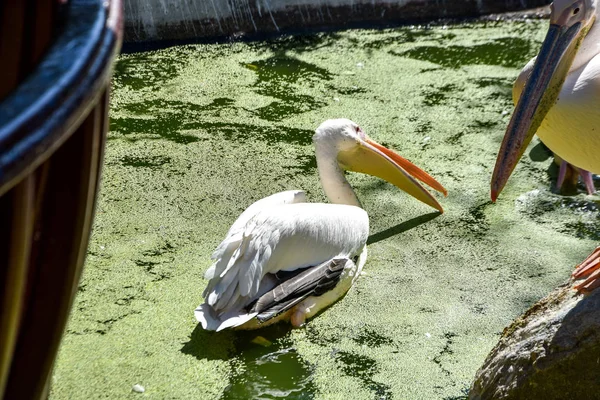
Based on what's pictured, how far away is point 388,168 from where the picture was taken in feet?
10.9

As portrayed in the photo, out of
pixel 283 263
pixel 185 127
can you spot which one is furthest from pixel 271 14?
pixel 283 263

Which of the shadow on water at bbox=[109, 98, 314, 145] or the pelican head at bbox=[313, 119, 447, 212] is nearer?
the pelican head at bbox=[313, 119, 447, 212]

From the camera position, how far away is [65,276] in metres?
0.67

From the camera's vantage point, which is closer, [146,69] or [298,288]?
[298,288]

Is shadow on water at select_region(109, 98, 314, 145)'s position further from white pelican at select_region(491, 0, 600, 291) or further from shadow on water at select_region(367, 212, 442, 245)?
white pelican at select_region(491, 0, 600, 291)

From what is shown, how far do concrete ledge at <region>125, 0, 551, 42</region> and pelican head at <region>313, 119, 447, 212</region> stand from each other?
7.17 feet

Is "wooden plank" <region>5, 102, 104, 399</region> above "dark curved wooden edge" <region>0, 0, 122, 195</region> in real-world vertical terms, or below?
below

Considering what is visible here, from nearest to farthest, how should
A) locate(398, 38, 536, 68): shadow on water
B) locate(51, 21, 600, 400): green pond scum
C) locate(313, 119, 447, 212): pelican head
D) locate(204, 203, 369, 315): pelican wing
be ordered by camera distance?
1. locate(51, 21, 600, 400): green pond scum
2. locate(204, 203, 369, 315): pelican wing
3. locate(313, 119, 447, 212): pelican head
4. locate(398, 38, 536, 68): shadow on water

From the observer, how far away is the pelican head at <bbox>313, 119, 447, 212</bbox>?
3.20 m

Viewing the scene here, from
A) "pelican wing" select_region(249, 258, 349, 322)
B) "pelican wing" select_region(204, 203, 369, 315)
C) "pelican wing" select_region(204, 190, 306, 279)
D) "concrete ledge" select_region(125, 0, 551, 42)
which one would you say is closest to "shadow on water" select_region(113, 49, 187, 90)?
"concrete ledge" select_region(125, 0, 551, 42)

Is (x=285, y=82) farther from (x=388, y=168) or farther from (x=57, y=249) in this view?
(x=57, y=249)

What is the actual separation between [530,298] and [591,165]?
2.00 ft

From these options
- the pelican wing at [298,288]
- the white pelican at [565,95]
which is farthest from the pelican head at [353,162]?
the white pelican at [565,95]

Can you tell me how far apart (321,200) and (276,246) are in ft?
2.87
